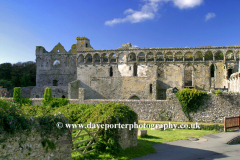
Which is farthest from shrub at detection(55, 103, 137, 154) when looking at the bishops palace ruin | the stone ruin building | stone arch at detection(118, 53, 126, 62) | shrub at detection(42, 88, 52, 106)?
stone arch at detection(118, 53, 126, 62)

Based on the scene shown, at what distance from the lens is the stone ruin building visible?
89.6 feet

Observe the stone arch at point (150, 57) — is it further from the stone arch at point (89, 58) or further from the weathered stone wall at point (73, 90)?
the weathered stone wall at point (73, 90)

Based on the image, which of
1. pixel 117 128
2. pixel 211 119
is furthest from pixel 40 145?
pixel 211 119

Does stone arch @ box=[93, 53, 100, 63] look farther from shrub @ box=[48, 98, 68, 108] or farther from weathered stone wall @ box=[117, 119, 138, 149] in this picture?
weathered stone wall @ box=[117, 119, 138, 149]

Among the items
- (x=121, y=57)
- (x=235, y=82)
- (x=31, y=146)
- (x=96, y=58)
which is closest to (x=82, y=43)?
(x=96, y=58)

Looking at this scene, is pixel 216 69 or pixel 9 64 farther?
pixel 9 64

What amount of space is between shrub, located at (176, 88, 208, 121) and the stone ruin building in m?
6.20

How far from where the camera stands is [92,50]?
101 feet

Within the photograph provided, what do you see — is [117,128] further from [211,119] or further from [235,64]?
[235,64]

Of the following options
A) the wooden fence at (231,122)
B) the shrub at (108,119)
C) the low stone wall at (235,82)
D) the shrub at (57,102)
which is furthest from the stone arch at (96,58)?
the wooden fence at (231,122)

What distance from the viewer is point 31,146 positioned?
6676mm

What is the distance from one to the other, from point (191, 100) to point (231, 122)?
12.4ft

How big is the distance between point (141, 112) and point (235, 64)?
15.0m

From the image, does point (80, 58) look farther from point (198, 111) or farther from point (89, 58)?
point (198, 111)
